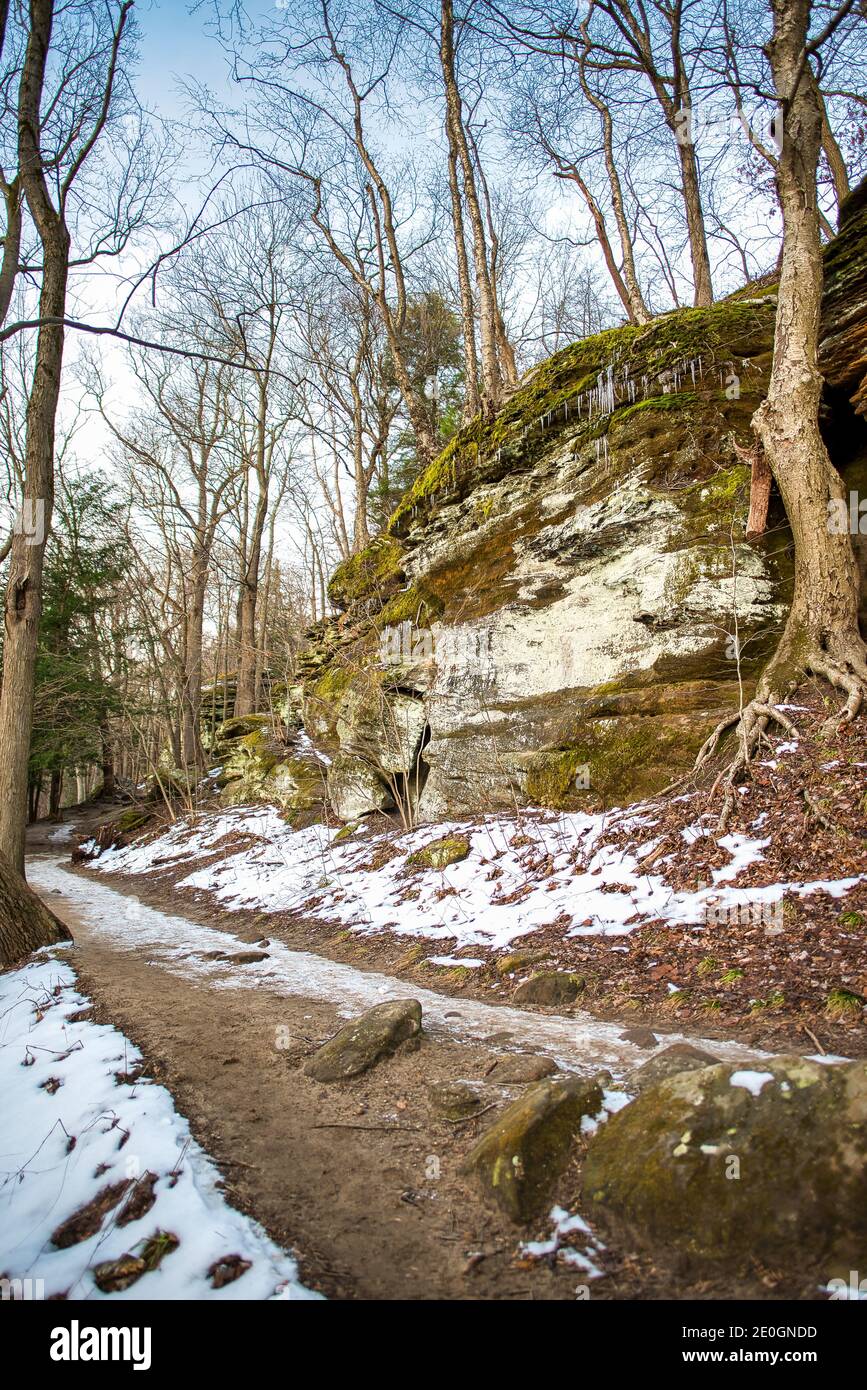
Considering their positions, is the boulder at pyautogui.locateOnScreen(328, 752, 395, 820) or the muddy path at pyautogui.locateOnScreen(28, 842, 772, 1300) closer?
the muddy path at pyautogui.locateOnScreen(28, 842, 772, 1300)

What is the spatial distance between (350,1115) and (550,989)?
6.55ft

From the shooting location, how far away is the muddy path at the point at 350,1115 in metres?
2.16

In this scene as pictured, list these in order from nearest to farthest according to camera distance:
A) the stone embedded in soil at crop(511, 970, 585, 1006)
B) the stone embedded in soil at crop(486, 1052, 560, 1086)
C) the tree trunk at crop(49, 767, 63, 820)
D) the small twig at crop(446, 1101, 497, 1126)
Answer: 1. the small twig at crop(446, 1101, 497, 1126)
2. the stone embedded in soil at crop(486, 1052, 560, 1086)
3. the stone embedded in soil at crop(511, 970, 585, 1006)
4. the tree trunk at crop(49, 767, 63, 820)

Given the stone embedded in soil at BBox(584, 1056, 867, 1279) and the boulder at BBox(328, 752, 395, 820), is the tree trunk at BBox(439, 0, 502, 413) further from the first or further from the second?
the stone embedded in soil at BBox(584, 1056, 867, 1279)

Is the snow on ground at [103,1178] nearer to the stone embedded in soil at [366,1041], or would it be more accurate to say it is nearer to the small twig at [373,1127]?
the small twig at [373,1127]

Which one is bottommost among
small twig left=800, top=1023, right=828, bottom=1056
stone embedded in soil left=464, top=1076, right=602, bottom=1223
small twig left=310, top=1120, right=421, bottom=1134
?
small twig left=310, top=1120, right=421, bottom=1134

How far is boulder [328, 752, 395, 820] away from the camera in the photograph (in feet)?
38.4

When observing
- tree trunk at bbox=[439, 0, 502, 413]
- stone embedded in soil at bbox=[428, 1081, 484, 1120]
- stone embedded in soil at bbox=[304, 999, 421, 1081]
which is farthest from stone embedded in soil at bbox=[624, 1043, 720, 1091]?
tree trunk at bbox=[439, 0, 502, 413]

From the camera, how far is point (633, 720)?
7.77m

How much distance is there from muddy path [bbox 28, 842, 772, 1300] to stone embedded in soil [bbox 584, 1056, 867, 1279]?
0.53ft

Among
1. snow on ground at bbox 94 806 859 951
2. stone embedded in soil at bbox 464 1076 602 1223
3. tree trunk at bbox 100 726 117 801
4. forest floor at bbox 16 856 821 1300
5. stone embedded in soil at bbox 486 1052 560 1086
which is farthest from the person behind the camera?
tree trunk at bbox 100 726 117 801

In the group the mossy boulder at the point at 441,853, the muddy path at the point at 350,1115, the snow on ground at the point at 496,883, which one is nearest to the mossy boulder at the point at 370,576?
the snow on ground at the point at 496,883

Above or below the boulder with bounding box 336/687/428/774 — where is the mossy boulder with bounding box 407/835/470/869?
below
